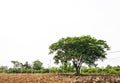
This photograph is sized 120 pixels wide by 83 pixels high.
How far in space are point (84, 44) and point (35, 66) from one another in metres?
29.2

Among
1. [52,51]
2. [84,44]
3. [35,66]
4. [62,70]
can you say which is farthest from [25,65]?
[84,44]

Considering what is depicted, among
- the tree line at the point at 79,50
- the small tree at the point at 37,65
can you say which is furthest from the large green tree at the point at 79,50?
the small tree at the point at 37,65

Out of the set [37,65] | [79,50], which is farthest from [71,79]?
[37,65]

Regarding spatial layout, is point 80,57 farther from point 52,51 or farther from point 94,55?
point 52,51

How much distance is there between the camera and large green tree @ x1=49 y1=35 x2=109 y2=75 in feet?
101

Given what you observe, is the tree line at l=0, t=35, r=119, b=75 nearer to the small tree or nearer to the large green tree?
the large green tree

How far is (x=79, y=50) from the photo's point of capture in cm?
3067

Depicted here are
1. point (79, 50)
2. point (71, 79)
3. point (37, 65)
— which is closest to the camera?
point (71, 79)

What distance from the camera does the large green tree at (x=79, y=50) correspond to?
30.8 metres

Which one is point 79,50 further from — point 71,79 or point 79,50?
point 71,79

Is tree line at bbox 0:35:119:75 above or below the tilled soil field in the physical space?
above

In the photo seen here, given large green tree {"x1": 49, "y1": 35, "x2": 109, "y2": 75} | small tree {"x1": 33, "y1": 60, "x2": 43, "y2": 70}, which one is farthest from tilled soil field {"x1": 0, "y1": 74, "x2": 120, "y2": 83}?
small tree {"x1": 33, "y1": 60, "x2": 43, "y2": 70}

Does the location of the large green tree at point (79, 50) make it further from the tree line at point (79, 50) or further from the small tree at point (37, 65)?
the small tree at point (37, 65)

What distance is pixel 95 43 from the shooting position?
1265 inches
